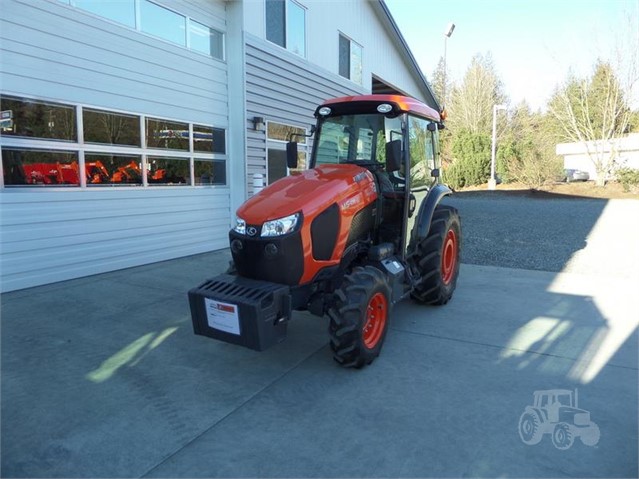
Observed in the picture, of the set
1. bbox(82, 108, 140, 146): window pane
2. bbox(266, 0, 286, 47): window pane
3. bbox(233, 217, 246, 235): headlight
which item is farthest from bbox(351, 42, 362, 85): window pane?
bbox(233, 217, 246, 235): headlight

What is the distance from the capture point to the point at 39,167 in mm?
5715

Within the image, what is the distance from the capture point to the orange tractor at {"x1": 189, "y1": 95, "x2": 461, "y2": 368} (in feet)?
11.1

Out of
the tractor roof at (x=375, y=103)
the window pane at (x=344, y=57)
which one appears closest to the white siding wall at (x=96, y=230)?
the tractor roof at (x=375, y=103)

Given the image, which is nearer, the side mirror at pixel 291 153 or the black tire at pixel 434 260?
the side mirror at pixel 291 153

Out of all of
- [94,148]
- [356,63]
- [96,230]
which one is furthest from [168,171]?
[356,63]

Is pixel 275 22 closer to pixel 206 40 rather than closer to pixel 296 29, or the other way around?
pixel 296 29

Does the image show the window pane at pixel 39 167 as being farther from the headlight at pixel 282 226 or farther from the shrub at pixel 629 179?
the shrub at pixel 629 179

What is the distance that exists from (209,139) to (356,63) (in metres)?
6.17

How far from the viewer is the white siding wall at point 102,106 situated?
5.49m

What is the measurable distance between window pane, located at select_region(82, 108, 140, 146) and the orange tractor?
3322 mm

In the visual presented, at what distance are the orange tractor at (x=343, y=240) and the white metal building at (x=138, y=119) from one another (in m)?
3.35

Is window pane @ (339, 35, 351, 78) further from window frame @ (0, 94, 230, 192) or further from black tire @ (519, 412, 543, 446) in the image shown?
black tire @ (519, 412, 543, 446)

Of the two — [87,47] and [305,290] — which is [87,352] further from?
[87,47]

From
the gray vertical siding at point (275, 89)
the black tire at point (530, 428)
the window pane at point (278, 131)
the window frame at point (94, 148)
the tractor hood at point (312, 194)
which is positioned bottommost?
the black tire at point (530, 428)
